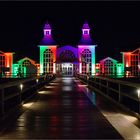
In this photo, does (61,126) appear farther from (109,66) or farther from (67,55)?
(67,55)

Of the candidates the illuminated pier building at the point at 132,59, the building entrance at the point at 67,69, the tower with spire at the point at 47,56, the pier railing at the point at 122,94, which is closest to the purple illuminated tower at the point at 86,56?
the building entrance at the point at 67,69

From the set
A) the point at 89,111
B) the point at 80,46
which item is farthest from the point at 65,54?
the point at 89,111

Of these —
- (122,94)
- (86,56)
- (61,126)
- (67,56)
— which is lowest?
(61,126)

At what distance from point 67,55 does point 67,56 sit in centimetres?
24

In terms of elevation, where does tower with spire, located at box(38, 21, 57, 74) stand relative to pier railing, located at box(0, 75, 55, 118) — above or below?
above

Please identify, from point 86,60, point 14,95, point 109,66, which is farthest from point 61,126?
point 109,66

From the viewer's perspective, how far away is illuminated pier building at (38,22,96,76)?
9055 centimetres

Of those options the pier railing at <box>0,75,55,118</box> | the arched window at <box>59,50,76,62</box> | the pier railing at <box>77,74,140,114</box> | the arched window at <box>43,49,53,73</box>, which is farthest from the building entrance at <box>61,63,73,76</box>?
the pier railing at <box>0,75,55,118</box>

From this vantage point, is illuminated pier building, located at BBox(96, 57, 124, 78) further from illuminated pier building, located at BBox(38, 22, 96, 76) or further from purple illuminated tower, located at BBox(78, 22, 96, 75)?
illuminated pier building, located at BBox(38, 22, 96, 76)

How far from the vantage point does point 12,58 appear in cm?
9006

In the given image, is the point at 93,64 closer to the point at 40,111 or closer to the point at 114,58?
the point at 114,58

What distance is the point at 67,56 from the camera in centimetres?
9319

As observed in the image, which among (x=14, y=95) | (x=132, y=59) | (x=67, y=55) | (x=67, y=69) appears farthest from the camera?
(x=67, y=69)

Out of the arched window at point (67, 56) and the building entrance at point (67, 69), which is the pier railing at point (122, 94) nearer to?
the arched window at point (67, 56)
